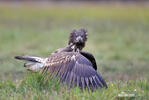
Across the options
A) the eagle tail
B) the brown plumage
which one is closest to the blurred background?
the eagle tail

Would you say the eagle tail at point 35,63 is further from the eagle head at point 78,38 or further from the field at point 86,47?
the eagle head at point 78,38

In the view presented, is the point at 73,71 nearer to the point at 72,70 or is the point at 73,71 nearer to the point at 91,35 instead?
the point at 72,70

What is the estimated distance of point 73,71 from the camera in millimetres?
5969

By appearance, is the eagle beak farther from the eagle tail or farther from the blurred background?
the blurred background

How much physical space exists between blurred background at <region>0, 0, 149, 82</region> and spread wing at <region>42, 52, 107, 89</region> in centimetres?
196

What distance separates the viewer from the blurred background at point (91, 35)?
382 inches

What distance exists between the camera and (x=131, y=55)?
12.4 m

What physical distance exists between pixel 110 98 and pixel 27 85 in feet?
5.01

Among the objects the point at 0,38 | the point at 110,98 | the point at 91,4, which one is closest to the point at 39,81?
the point at 110,98

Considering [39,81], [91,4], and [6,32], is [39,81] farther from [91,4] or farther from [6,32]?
[91,4]

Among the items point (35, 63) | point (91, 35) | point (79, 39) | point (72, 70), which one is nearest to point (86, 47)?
point (91, 35)

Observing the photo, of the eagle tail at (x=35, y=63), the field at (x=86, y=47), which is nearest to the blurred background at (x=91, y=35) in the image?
the field at (x=86, y=47)

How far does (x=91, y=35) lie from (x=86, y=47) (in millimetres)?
2563

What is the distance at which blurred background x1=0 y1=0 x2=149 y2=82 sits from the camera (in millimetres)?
9695
